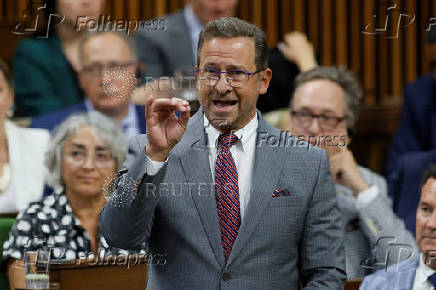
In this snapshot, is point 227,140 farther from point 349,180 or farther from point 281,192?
point 349,180

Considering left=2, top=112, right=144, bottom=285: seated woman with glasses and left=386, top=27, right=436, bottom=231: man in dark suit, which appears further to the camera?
left=386, top=27, right=436, bottom=231: man in dark suit

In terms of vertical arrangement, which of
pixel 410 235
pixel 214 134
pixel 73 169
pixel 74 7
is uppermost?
pixel 74 7

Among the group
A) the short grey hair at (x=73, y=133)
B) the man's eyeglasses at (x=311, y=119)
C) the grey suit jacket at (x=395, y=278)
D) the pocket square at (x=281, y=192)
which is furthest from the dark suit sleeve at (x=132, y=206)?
the man's eyeglasses at (x=311, y=119)

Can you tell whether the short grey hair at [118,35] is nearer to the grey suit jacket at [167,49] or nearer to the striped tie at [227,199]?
the grey suit jacket at [167,49]

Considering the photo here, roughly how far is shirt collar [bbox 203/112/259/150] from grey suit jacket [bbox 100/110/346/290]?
0.01 m

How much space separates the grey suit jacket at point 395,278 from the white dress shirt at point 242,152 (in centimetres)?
54

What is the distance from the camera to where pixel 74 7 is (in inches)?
119

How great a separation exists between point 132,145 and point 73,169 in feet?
2.28

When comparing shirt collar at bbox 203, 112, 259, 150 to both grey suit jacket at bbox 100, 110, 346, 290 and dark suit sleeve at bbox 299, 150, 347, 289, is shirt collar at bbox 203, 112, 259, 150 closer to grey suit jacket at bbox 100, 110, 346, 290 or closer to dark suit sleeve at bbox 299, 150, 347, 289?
grey suit jacket at bbox 100, 110, 346, 290

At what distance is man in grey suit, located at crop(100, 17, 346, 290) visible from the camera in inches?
64.9

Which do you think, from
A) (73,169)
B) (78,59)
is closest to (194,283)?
(73,169)

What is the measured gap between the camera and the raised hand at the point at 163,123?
152 centimetres

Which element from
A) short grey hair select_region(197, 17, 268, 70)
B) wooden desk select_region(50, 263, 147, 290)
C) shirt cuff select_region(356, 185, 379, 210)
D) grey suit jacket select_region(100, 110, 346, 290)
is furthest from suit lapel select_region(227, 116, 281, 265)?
shirt cuff select_region(356, 185, 379, 210)

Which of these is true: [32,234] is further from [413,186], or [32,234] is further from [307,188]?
[413,186]
